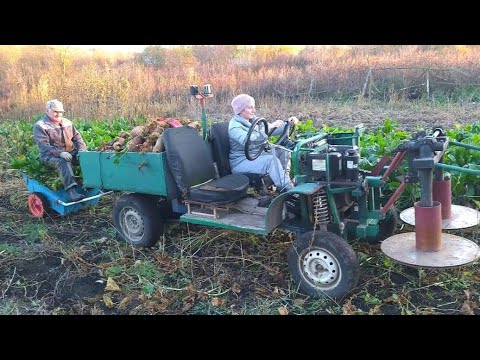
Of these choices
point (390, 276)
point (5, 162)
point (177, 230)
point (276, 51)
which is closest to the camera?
point (390, 276)

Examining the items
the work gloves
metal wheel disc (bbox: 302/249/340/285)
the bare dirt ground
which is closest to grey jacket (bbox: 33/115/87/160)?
the work gloves

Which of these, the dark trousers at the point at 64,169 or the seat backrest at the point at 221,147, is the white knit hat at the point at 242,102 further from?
the dark trousers at the point at 64,169

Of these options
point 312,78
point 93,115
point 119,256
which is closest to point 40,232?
point 119,256

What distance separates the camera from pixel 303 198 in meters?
4.24

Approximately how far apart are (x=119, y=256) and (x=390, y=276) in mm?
2734

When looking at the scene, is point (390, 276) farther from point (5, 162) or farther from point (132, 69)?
point (132, 69)

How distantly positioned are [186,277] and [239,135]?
5.10 ft

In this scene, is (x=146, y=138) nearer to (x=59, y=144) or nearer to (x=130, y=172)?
(x=130, y=172)

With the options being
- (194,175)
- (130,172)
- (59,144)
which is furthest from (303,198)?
(59,144)

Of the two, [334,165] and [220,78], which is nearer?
[334,165]

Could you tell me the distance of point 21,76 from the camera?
15.7m

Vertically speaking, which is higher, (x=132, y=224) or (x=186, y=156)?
(x=186, y=156)

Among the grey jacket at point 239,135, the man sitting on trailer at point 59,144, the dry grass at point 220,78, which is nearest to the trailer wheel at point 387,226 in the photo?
the grey jacket at point 239,135

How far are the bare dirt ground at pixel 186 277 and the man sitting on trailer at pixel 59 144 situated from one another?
2.00 ft
